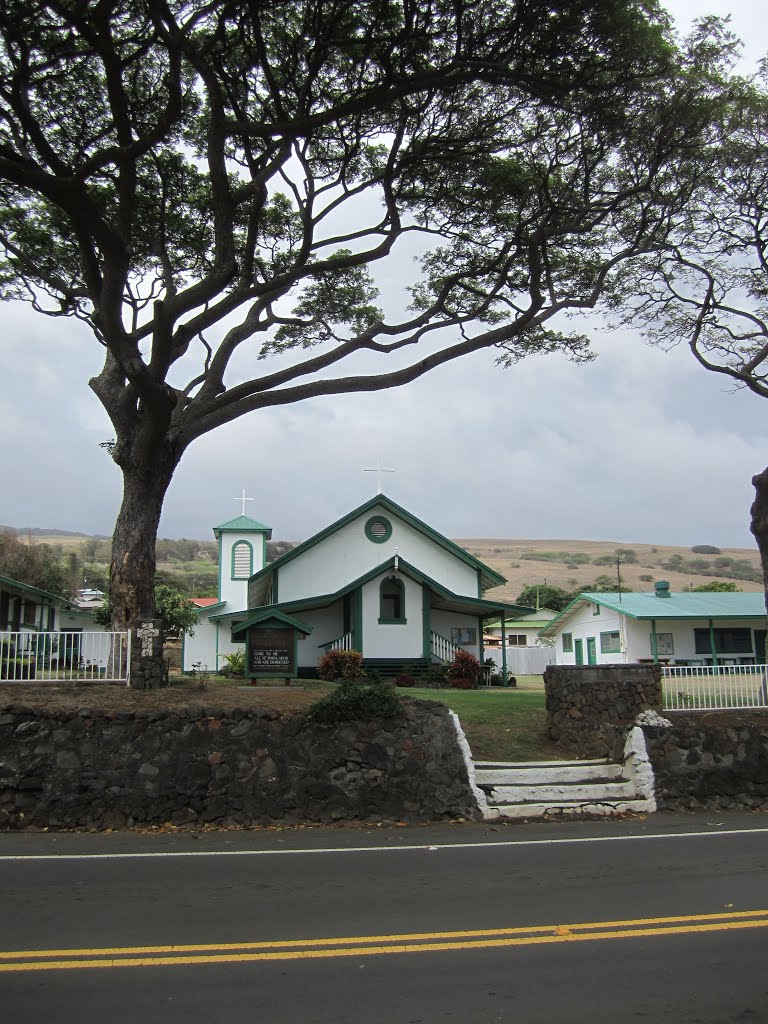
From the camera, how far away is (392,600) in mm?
28969

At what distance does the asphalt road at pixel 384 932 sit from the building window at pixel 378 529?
2085cm

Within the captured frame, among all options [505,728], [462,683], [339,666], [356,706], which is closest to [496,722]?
[505,728]

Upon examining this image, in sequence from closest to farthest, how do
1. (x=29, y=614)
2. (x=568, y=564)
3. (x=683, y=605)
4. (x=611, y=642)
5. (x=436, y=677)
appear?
(x=436, y=677), (x=683, y=605), (x=611, y=642), (x=29, y=614), (x=568, y=564)

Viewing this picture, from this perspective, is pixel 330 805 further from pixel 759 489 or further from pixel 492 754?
pixel 759 489

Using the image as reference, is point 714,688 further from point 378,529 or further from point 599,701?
point 378,529

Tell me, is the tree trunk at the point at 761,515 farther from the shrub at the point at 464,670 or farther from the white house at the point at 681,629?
the white house at the point at 681,629

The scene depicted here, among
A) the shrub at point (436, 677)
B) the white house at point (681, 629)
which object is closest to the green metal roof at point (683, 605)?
the white house at point (681, 629)

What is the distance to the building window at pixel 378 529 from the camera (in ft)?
101

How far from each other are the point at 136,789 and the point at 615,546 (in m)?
153

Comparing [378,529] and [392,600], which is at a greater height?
[378,529]

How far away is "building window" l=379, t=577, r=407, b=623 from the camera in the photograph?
2861cm

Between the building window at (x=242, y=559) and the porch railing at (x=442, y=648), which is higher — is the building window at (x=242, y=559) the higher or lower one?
the higher one

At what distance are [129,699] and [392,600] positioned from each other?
1672 centimetres

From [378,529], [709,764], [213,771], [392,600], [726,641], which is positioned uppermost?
[378,529]
